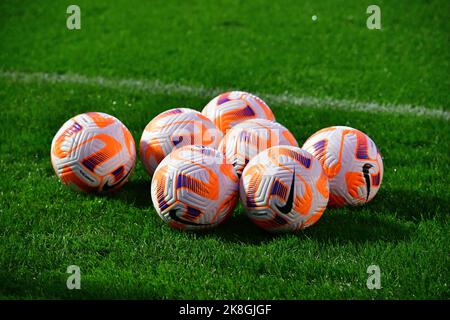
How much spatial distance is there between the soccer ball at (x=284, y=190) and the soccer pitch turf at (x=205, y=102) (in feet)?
0.51

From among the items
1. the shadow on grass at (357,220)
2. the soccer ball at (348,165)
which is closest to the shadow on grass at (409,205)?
the shadow on grass at (357,220)

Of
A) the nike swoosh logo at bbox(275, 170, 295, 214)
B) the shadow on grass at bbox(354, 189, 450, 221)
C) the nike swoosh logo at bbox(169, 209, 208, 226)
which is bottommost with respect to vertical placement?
the shadow on grass at bbox(354, 189, 450, 221)

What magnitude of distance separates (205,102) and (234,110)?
84.4 inches

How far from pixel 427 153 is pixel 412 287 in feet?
9.56

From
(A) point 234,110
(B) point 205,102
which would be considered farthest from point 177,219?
(B) point 205,102

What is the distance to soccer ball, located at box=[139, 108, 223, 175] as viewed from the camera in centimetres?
656

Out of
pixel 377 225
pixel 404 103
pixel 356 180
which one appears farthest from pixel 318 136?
pixel 404 103

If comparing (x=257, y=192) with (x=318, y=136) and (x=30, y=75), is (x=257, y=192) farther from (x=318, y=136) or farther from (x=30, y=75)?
(x=30, y=75)

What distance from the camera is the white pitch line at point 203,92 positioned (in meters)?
8.98

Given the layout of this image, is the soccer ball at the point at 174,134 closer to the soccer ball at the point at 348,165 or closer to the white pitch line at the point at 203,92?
the soccer ball at the point at 348,165

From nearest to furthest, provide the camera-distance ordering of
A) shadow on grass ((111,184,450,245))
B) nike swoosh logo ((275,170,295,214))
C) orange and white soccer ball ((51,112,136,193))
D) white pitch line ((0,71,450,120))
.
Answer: nike swoosh logo ((275,170,295,214)) → shadow on grass ((111,184,450,245)) → orange and white soccer ball ((51,112,136,193)) → white pitch line ((0,71,450,120))

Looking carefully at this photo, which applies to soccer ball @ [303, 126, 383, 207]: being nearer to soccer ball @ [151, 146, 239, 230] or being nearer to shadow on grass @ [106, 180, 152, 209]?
soccer ball @ [151, 146, 239, 230]

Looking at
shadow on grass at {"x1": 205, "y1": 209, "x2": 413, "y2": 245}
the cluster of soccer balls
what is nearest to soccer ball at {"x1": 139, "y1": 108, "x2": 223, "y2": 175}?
the cluster of soccer balls

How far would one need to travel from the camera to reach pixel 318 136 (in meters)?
6.45
